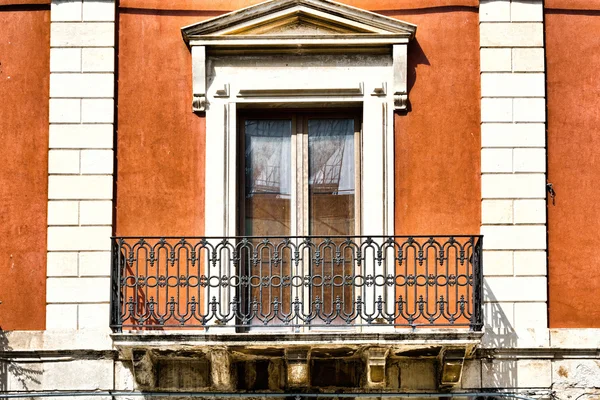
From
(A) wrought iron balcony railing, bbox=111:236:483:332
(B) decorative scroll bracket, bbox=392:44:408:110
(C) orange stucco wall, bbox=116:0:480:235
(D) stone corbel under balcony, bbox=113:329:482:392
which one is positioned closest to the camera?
(D) stone corbel under balcony, bbox=113:329:482:392

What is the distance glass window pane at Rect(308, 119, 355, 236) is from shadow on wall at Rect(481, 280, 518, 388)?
1552 millimetres

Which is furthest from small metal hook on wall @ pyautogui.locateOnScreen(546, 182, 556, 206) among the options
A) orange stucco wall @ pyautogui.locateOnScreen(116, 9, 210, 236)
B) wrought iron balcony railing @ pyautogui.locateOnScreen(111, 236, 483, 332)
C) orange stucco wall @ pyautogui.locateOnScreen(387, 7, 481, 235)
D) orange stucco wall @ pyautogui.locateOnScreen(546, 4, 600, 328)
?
orange stucco wall @ pyautogui.locateOnScreen(116, 9, 210, 236)

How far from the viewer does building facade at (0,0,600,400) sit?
41.1 ft

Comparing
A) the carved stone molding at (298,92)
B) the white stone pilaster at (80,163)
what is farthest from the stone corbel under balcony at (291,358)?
the carved stone molding at (298,92)

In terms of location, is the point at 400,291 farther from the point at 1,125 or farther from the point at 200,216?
the point at 1,125

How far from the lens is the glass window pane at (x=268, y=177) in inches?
515

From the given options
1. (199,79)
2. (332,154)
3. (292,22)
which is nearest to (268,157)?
(332,154)

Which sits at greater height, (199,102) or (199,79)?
(199,79)

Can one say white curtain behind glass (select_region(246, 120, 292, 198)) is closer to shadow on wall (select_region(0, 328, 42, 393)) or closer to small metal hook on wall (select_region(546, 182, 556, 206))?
small metal hook on wall (select_region(546, 182, 556, 206))

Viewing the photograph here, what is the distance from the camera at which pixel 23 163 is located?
1295 centimetres

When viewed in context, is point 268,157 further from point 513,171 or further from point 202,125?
point 513,171

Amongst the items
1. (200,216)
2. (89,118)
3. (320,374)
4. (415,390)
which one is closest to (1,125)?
(89,118)

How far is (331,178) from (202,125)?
1.35 m

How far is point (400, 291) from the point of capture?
12656mm
